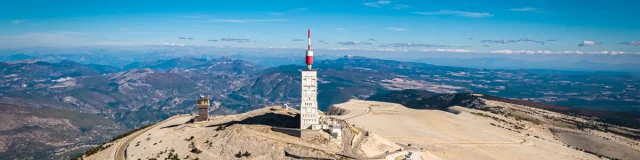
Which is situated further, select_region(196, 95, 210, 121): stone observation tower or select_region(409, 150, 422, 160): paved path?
select_region(196, 95, 210, 121): stone observation tower

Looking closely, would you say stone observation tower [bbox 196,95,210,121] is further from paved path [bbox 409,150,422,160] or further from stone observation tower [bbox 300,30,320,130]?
paved path [bbox 409,150,422,160]

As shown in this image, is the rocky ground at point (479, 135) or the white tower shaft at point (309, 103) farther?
the rocky ground at point (479, 135)

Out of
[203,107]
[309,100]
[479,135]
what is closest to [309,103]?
[309,100]

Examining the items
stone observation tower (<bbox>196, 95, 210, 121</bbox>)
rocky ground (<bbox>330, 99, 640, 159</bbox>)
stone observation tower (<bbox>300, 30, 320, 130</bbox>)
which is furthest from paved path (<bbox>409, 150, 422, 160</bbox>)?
stone observation tower (<bbox>196, 95, 210, 121</bbox>)

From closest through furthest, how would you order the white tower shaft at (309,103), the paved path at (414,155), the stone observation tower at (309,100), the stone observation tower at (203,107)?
the paved path at (414,155)
the stone observation tower at (309,100)
the white tower shaft at (309,103)
the stone observation tower at (203,107)

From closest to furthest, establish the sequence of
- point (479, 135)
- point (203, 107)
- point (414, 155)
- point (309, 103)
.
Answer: point (414, 155) → point (309, 103) → point (203, 107) → point (479, 135)

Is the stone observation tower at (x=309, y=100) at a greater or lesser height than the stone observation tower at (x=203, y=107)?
greater

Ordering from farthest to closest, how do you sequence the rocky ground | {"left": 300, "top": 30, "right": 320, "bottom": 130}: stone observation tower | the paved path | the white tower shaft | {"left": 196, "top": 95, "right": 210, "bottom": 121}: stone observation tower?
1. {"left": 196, "top": 95, "right": 210, "bottom": 121}: stone observation tower
2. the rocky ground
3. the white tower shaft
4. {"left": 300, "top": 30, "right": 320, "bottom": 130}: stone observation tower
5. the paved path

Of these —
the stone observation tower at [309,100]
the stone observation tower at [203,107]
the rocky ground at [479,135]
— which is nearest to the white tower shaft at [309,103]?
the stone observation tower at [309,100]

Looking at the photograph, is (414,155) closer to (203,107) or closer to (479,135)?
(203,107)

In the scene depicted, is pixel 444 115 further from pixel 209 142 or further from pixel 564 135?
pixel 209 142

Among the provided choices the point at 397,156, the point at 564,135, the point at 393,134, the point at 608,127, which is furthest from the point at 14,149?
the point at 608,127

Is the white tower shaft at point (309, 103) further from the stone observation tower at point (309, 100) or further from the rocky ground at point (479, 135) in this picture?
the rocky ground at point (479, 135)
